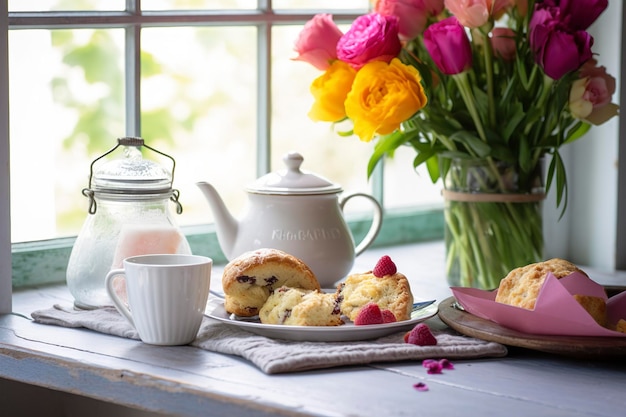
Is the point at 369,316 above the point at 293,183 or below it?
below

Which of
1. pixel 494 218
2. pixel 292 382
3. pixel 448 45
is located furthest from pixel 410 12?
pixel 292 382

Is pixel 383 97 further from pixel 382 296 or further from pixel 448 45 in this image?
pixel 382 296

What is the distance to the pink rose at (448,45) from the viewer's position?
1.26 meters

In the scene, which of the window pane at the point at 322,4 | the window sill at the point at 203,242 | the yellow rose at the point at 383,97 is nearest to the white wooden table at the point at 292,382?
the window sill at the point at 203,242

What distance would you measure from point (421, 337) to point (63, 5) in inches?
28.7

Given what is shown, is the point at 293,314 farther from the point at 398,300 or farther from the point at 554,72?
the point at 554,72

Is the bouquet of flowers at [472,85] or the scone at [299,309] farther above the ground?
the bouquet of flowers at [472,85]

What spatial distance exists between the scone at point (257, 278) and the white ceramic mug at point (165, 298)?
0.05m

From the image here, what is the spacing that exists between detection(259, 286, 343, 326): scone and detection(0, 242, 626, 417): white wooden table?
8cm

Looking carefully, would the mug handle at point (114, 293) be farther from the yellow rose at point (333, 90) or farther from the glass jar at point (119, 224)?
the yellow rose at point (333, 90)

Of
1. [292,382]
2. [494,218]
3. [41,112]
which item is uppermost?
[41,112]

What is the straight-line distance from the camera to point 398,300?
1.07m

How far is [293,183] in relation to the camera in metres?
1.28

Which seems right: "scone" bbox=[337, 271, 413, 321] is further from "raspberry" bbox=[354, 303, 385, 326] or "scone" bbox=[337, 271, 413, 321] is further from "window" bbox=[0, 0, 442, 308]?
"window" bbox=[0, 0, 442, 308]
